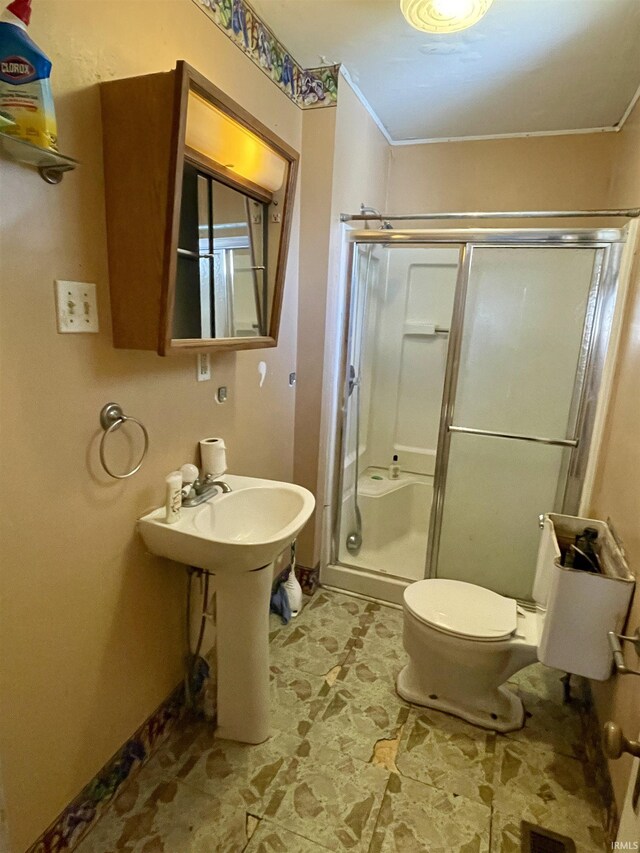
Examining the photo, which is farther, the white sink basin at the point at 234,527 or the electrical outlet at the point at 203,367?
the electrical outlet at the point at 203,367

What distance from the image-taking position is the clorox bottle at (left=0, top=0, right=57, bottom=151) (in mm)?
835

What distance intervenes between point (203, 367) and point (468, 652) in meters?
1.37

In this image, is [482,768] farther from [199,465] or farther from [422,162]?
[422,162]

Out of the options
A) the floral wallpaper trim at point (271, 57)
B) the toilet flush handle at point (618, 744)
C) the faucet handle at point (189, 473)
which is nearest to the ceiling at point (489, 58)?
the floral wallpaper trim at point (271, 57)

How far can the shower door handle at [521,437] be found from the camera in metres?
2.18

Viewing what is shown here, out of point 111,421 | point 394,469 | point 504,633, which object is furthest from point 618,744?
point 394,469

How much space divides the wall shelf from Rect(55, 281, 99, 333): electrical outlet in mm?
220

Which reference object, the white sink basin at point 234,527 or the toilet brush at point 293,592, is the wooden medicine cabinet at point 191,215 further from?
the toilet brush at point 293,592

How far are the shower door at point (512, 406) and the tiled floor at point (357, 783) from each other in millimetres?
714

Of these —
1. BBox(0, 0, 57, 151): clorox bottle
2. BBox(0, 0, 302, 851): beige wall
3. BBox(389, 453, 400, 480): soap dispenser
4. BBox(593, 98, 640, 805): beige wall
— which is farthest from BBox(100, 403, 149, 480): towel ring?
BBox(389, 453, 400, 480): soap dispenser

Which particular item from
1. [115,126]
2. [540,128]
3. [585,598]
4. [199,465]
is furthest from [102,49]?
[540,128]

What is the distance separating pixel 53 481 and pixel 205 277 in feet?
2.51

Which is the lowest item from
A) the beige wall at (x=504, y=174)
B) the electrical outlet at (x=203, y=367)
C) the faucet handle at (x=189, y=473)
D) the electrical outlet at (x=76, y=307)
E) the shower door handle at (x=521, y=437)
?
the faucet handle at (x=189, y=473)

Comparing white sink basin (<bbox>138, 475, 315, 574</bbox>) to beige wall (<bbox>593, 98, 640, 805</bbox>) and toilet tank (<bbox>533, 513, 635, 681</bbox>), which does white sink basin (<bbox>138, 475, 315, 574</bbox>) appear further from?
beige wall (<bbox>593, 98, 640, 805</bbox>)
